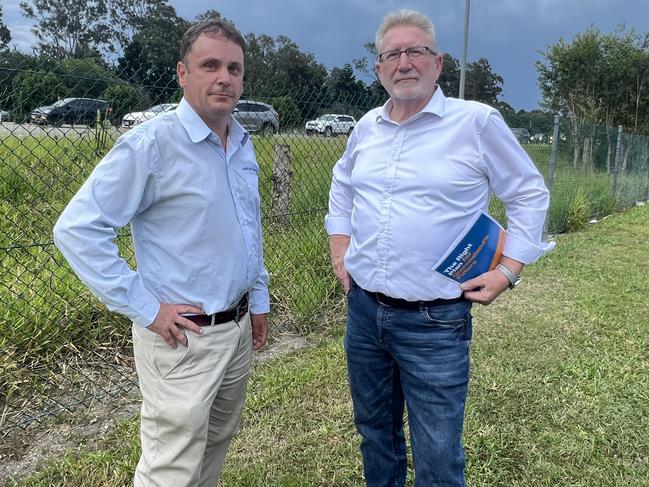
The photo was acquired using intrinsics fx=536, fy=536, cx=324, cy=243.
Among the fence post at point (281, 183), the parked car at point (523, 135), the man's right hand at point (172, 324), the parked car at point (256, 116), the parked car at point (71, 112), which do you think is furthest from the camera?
the parked car at point (523, 135)

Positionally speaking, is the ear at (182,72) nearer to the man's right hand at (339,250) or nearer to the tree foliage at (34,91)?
the man's right hand at (339,250)

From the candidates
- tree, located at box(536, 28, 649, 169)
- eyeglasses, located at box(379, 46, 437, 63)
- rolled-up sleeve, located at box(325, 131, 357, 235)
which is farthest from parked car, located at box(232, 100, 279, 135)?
tree, located at box(536, 28, 649, 169)

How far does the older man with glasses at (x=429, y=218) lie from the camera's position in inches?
74.7

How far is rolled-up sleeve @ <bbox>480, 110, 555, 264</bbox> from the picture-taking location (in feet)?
6.22

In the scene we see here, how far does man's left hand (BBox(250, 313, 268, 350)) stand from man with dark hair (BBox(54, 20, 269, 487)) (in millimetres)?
315

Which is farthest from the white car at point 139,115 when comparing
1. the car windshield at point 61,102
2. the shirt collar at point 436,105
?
the shirt collar at point 436,105

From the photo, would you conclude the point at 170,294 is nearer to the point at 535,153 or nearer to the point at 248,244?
the point at 248,244

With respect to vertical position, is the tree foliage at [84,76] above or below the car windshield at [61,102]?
above

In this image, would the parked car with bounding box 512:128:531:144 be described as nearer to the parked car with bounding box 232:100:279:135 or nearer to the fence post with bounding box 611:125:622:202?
the fence post with bounding box 611:125:622:202

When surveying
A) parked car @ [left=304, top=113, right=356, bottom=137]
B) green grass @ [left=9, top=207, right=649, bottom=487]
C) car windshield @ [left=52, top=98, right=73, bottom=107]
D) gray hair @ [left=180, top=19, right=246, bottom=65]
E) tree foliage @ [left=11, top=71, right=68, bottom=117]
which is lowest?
green grass @ [left=9, top=207, right=649, bottom=487]

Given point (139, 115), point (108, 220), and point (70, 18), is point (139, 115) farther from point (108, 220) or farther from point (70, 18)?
point (70, 18)

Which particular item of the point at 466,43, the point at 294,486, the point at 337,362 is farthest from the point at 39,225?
the point at 466,43

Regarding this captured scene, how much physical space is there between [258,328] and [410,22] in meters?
1.36

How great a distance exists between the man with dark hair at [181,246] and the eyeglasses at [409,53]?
524 mm
